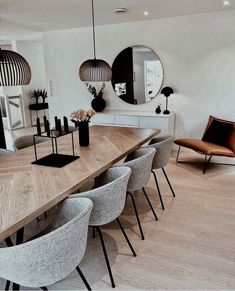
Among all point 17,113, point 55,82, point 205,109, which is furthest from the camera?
point 17,113

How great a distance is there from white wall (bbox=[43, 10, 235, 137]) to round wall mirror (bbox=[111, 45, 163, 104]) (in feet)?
0.35

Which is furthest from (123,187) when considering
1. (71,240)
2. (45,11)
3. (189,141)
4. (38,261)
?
(45,11)

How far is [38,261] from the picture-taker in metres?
1.40

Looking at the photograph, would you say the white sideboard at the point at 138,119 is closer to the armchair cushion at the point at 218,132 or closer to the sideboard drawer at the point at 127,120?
the sideboard drawer at the point at 127,120

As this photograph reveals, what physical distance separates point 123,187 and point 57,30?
189 inches

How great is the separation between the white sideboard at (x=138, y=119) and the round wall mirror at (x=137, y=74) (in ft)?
1.22

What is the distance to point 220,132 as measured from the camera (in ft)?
14.3

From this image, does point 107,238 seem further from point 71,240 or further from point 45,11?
point 45,11

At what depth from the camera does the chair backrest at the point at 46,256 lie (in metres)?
1.37

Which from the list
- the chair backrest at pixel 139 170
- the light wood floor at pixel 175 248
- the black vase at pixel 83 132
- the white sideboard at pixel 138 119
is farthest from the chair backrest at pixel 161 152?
the white sideboard at pixel 138 119

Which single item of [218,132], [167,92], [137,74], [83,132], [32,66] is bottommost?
[218,132]

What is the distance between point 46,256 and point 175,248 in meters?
1.40

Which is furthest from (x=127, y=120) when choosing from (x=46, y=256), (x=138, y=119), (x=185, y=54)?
(x=46, y=256)

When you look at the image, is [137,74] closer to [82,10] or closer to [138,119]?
[138,119]
